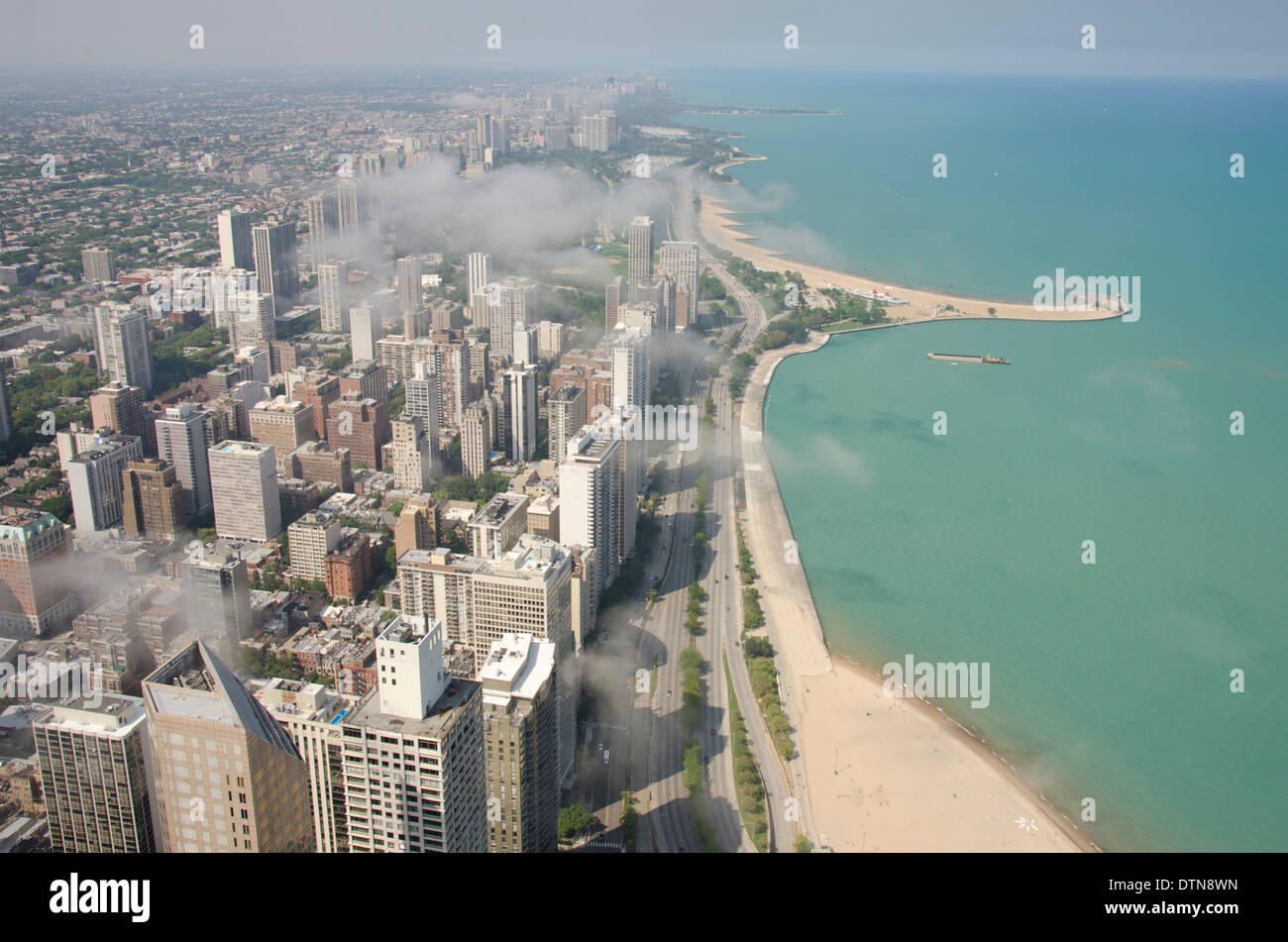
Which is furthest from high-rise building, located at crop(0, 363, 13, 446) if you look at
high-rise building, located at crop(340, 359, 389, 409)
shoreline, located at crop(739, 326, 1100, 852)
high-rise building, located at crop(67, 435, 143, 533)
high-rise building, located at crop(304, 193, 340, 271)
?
high-rise building, located at crop(304, 193, 340, 271)

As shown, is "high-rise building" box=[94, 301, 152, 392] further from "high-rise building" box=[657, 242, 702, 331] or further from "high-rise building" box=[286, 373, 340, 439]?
A: "high-rise building" box=[657, 242, 702, 331]

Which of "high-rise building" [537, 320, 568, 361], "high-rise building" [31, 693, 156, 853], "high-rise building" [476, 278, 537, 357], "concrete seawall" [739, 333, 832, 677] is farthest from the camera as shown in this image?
"high-rise building" [476, 278, 537, 357]

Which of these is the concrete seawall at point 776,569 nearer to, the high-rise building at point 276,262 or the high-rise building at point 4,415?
the high-rise building at point 4,415

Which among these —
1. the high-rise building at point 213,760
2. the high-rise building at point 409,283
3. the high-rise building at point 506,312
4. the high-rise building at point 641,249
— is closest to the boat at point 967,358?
the high-rise building at point 641,249

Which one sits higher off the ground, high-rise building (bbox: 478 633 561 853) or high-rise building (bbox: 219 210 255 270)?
high-rise building (bbox: 219 210 255 270)

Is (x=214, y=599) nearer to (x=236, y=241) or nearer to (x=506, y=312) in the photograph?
(x=506, y=312)

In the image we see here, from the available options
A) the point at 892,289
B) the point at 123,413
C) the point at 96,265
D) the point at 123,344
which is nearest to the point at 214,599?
the point at 123,413
